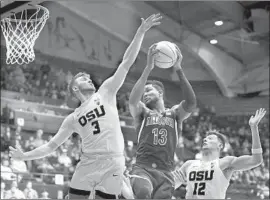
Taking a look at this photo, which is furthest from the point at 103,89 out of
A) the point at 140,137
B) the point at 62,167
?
the point at 62,167

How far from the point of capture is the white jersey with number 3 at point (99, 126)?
4.49 m

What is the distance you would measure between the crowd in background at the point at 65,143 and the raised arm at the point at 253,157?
6362mm

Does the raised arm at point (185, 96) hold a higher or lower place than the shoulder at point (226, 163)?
higher

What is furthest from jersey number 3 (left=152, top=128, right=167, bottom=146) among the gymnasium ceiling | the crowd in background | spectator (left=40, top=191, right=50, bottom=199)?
the gymnasium ceiling

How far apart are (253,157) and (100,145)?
1423 mm

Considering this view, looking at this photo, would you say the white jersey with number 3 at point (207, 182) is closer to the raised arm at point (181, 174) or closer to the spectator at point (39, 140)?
the raised arm at point (181, 174)

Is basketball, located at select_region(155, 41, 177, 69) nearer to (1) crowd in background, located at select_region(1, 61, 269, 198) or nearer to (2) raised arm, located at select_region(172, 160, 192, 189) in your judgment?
(2) raised arm, located at select_region(172, 160, 192, 189)

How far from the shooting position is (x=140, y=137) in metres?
5.00

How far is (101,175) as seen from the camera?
174 inches

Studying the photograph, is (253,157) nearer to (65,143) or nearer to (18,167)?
(18,167)

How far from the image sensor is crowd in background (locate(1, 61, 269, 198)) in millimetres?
11711

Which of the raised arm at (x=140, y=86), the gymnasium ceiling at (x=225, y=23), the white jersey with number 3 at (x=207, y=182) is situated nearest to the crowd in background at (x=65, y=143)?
the gymnasium ceiling at (x=225, y=23)

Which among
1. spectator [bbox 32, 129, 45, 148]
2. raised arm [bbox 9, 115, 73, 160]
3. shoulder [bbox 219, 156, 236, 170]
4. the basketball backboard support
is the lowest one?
shoulder [bbox 219, 156, 236, 170]

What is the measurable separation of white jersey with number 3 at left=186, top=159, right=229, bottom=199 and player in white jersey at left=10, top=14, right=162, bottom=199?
2.51ft
